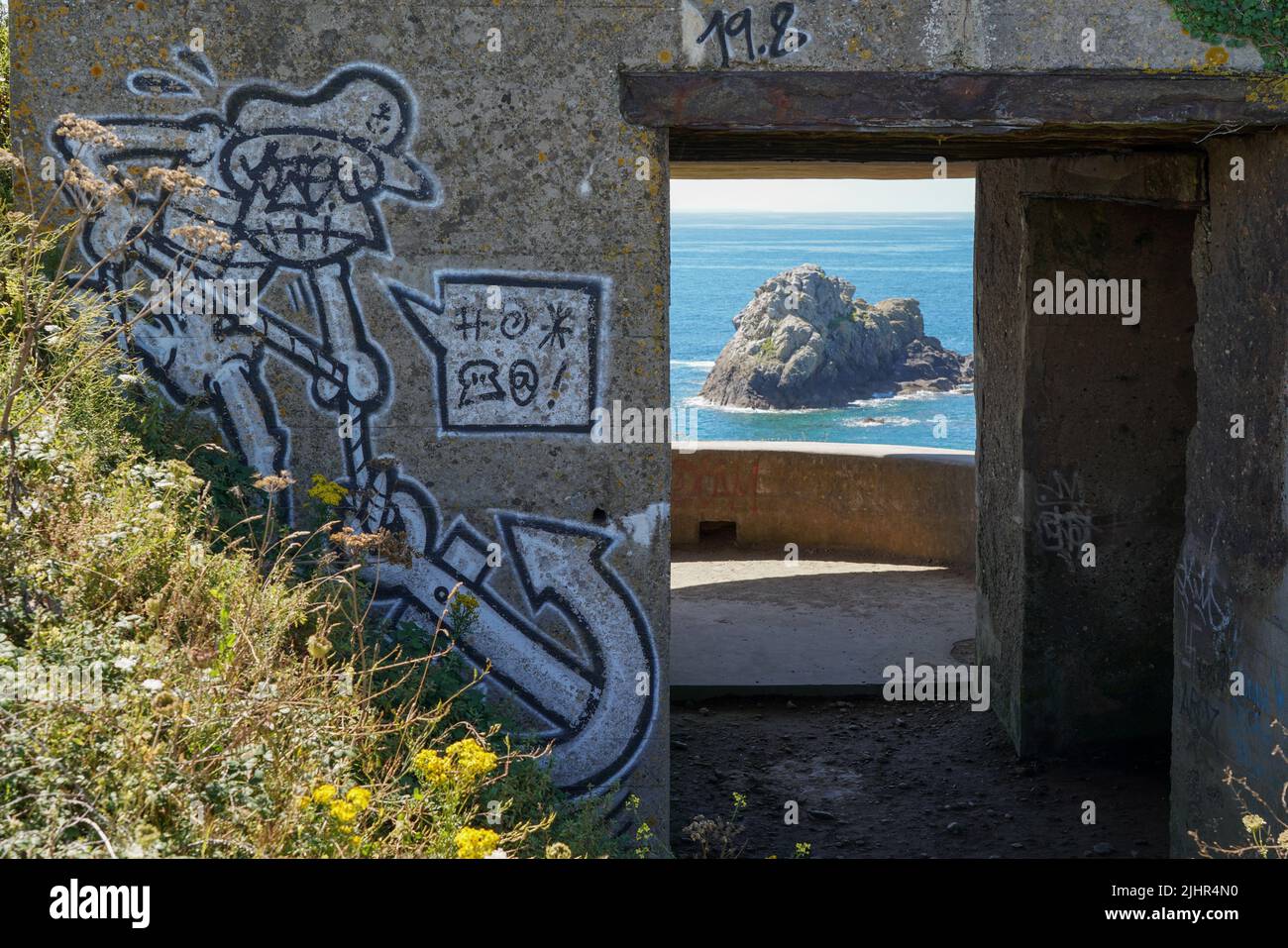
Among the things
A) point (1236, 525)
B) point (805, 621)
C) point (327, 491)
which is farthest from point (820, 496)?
point (327, 491)

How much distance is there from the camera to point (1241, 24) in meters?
5.00

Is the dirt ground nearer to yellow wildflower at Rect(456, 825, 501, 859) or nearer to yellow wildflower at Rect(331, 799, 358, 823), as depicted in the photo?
yellow wildflower at Rect(456, 825, 501, 859)

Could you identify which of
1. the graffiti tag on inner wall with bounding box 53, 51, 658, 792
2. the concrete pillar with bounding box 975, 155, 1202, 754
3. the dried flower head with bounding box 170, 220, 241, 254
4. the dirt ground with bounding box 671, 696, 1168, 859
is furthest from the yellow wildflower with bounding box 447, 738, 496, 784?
the concrete pillar with bounding box 975, 155, 1202, 754

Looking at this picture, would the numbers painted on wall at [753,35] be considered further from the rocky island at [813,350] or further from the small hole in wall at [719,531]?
the rocky island at [813,350]

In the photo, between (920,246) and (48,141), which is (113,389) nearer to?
(48,141)

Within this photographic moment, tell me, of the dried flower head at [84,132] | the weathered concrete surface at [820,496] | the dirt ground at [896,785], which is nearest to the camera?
the dried flower head at [84,132]

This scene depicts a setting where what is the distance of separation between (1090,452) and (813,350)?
168 feet

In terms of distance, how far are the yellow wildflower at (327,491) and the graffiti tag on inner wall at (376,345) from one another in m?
Answer: 0.08

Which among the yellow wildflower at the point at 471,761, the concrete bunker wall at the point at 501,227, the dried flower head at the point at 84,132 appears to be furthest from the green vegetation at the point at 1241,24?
the dried flower head at the point at 84,132

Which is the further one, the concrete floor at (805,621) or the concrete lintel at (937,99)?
the concrete floor at (805,621)

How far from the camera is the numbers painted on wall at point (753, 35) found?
4973mm

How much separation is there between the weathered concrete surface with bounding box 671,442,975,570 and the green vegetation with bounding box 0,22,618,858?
7.26m

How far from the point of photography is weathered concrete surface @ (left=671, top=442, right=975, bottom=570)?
11.9 m

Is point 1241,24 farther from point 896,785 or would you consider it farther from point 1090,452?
point 896,785
